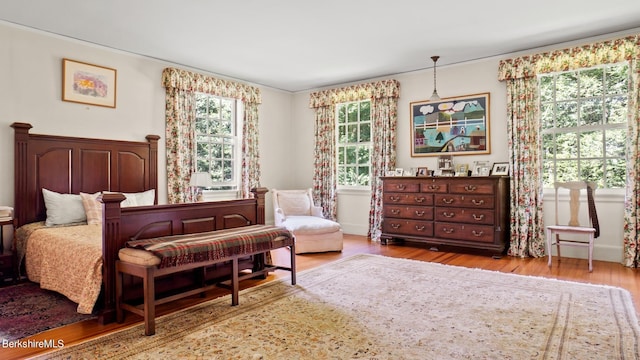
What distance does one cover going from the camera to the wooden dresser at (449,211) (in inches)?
199

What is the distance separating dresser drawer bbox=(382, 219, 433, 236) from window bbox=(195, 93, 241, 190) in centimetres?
265

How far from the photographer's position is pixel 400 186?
19.0ft

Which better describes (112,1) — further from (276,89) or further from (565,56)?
(565,56)

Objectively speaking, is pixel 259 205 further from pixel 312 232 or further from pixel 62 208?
pixel 62 208

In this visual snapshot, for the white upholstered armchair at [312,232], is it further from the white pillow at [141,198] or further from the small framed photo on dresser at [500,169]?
the small framed photo on dresser at [500,169]

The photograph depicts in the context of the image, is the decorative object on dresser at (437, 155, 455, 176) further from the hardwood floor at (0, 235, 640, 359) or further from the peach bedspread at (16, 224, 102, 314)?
the peach bedspread at (16, 224, 102, 314)

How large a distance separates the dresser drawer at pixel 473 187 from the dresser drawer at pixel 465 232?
449 mm

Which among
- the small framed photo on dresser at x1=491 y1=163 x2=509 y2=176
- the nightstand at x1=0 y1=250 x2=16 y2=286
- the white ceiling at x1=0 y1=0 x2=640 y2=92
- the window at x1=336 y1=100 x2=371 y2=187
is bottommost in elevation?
the nightstand at x1=0 y1=250 x2=16 y2=286

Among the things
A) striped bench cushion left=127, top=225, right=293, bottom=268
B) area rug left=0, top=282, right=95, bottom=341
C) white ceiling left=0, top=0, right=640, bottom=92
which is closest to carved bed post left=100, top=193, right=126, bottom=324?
striped bench cushion left=127, top=225, right=293, bottom=268

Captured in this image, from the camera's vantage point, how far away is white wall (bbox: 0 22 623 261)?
4305 millimetres

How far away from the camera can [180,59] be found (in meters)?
5.57

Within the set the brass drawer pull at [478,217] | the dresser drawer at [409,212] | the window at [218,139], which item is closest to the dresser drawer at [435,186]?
the dresser drawer at [409,212]

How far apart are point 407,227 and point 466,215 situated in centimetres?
88

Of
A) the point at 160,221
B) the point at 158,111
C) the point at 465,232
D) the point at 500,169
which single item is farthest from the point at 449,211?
the point at 158,111
